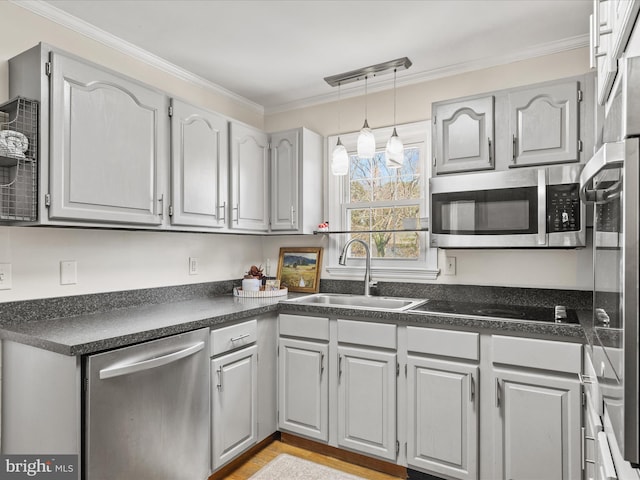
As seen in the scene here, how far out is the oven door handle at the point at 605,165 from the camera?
2.38 feet

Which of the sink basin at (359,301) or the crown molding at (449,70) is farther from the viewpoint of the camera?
the sink basin at (359,301)

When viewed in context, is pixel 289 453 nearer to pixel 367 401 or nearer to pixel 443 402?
pixel 367 401

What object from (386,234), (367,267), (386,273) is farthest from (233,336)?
(386,234)

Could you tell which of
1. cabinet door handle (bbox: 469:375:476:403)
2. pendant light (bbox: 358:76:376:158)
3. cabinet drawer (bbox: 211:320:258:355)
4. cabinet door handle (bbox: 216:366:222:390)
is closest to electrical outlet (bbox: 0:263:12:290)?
cabinet drawer (bbox: 211:320:258:355)

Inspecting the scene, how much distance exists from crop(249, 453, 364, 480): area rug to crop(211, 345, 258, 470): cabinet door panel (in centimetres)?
17

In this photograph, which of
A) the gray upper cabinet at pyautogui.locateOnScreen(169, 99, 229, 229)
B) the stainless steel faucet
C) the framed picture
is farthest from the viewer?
the framed picture

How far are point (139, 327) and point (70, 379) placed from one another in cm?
35

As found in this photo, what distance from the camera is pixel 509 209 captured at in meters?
2.27

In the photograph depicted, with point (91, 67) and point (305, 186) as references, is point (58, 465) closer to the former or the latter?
point (91, 67)

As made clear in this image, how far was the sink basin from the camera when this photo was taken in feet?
9.02

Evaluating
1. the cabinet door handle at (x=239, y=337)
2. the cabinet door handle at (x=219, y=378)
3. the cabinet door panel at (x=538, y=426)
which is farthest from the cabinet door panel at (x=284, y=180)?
the cabinet door panel at (x=538, y=426)

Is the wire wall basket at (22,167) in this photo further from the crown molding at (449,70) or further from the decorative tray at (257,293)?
the crown molding at (449,70)

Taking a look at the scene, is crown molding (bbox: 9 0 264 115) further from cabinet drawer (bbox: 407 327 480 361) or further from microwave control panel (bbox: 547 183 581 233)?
microwave control panel (bbox: 547 183 581 233)

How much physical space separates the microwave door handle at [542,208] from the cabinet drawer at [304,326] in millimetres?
1254
